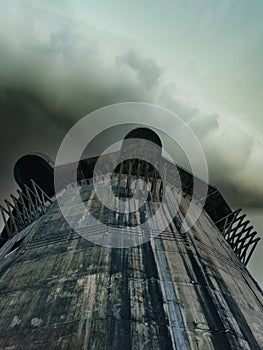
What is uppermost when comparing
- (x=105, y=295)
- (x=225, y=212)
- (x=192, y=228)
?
(x=225, y=212)

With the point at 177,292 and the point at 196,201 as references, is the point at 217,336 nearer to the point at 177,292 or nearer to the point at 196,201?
the point at 177,292

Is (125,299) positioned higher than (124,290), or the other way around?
(124,290)

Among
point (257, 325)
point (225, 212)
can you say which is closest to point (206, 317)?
point (257, 325)

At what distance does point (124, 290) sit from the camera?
493 centimetres

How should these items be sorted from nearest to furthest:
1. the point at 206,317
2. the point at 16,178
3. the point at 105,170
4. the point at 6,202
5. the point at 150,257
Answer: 1. the point at 206,317
2. the point at 150,257
3. the point at 6,202
4. the point at 105,170
5. the point at 16,178

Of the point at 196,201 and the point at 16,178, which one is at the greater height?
the point at 16,178

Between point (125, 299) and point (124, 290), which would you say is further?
point (124, 290)

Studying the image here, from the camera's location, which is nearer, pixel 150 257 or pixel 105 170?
pixel 150 257

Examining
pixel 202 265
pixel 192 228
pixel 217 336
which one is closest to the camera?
pixel 217 336

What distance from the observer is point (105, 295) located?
4.80m

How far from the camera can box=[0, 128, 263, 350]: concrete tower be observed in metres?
4.10

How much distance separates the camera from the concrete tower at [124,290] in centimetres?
410

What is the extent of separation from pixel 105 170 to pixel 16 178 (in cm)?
584

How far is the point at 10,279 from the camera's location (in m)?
6.09
